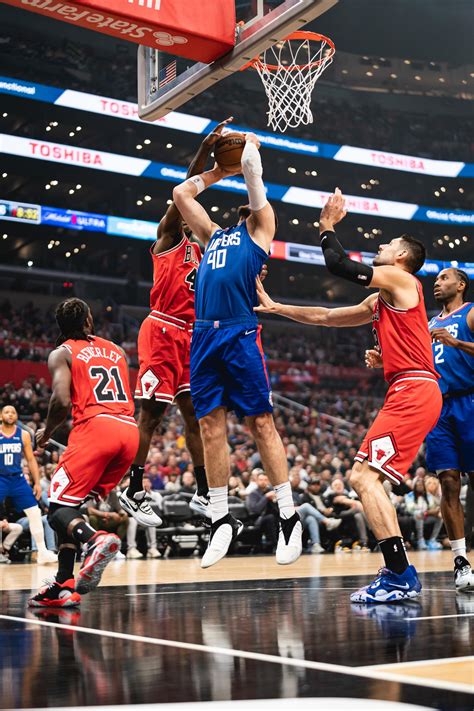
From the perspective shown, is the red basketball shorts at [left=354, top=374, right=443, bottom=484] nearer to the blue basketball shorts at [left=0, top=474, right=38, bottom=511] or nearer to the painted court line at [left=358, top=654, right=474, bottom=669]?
the painted court line at [left=358, top=654, right=474, bottom=669]

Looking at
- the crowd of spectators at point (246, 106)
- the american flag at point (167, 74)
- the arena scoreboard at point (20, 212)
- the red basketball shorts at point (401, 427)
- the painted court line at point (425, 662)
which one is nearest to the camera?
the painted court line at point (425, 662)

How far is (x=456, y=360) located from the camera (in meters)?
6.48

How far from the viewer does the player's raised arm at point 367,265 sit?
17.7 feet

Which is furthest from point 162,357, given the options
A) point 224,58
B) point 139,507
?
→ point 224,58

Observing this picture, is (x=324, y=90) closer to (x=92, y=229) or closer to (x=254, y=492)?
(x=92, y=229)

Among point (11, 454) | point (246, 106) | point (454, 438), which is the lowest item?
point (11, 454)

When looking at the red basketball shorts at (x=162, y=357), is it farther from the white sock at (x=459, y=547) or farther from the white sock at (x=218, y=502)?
the white sock at (x=459, y=547)

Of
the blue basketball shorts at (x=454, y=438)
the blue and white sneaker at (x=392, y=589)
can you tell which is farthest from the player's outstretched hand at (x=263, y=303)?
the blue and white sneaker at (x=392, y=589)

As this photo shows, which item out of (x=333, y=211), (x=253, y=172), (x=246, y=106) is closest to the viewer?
(x=253, y=172)

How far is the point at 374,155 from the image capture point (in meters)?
34.3

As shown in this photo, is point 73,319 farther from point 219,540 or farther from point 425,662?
point 425,662

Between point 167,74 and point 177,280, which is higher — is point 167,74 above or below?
above

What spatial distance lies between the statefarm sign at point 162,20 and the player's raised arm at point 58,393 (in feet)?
8.58

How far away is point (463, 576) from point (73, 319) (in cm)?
323
